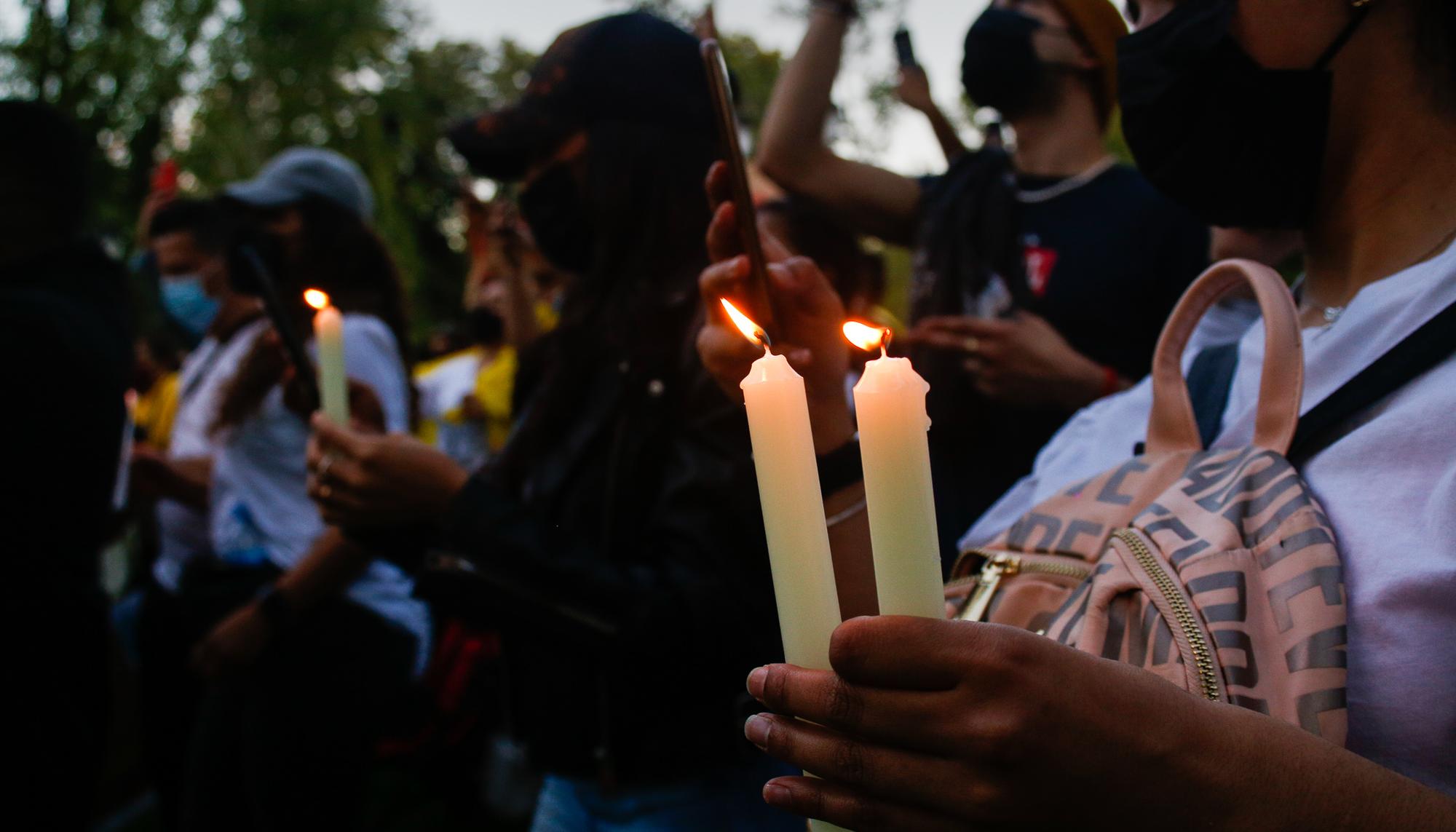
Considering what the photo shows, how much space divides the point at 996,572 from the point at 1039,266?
166 cm

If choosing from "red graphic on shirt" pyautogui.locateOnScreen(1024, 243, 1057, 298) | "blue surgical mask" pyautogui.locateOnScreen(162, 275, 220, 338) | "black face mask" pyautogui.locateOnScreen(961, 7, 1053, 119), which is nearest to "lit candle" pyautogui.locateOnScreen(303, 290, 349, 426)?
"red graphic on shirt" pyautogui.locateOnScreen(1024, 243, 1057, 298)

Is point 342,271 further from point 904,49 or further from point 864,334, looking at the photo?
point 864,334

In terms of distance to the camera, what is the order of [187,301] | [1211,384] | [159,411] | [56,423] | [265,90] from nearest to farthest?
[1211,384], [56,423], [187,301], [159,411], [265,90]

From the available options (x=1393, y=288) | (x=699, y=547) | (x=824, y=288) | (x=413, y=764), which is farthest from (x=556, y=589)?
(x=413, y=764)

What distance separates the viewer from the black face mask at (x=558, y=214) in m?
2.33

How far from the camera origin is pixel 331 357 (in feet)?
6.47

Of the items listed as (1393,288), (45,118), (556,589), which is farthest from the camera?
(45,118)

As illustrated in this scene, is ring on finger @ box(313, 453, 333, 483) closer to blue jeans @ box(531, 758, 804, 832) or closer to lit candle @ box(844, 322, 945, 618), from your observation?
blue jeans @ box(531, 758, 804, 832)

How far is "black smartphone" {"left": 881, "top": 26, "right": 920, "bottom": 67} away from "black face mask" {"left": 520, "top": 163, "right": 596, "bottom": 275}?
1391 millimetres

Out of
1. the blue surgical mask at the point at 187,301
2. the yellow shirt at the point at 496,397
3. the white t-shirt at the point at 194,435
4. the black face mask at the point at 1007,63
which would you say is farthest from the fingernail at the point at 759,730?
the yellow shirt at the point at 496,397

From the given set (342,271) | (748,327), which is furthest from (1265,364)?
(342,271)

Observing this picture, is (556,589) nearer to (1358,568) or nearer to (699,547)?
(699,547)

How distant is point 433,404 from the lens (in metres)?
6.17

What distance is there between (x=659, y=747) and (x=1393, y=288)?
1479 mm
